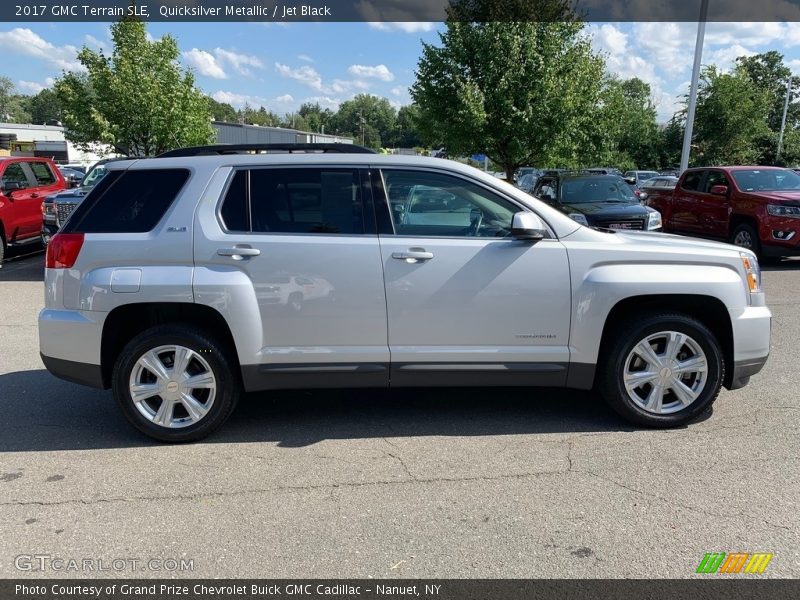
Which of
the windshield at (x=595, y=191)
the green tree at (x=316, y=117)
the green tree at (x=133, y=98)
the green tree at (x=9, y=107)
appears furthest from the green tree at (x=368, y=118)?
the windshield at (x=595, y=191)

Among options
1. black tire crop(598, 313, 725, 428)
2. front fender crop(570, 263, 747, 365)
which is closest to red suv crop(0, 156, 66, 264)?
front fender crop(570, 263, 747, 365)

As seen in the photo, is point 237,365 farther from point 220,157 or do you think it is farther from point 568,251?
point 568,251

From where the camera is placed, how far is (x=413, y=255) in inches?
162

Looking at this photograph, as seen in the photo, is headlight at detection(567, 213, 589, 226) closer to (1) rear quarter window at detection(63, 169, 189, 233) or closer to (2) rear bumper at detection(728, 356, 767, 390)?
(2) rear bumper at detection(728, 356, 767, 390)

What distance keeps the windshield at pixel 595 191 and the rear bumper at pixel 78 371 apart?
9.46 m

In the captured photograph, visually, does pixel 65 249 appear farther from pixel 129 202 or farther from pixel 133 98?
pixel 133 98

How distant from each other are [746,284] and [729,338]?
1.28 feet

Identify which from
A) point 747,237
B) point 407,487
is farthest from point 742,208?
point 407,487

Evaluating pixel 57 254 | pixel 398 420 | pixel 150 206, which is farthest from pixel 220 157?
pixel 398 420

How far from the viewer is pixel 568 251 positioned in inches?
165

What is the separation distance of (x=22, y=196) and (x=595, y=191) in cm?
1122

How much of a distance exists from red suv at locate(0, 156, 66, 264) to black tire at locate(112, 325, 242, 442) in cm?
961

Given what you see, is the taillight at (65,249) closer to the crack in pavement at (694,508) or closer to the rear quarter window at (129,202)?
the rear quarter window at (129,202)

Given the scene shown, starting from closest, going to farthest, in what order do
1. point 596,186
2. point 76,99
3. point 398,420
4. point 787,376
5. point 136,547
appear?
1. point 136,547
2. point 398,420
3. point 787,376
4. point 596,186
5. point 76,99
